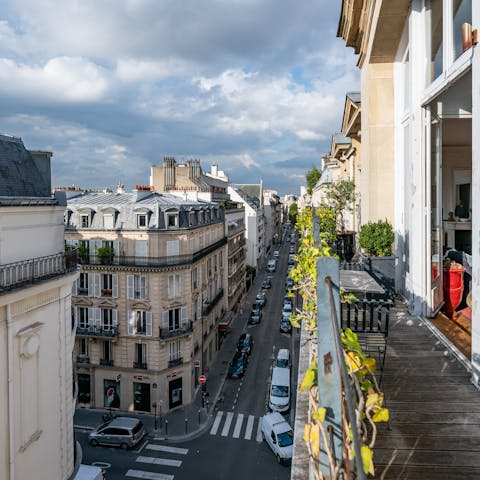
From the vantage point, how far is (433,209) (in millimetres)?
8938

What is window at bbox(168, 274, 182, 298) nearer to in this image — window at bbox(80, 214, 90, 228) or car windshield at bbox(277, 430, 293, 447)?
window at bbox(80, 214, 90, 228)

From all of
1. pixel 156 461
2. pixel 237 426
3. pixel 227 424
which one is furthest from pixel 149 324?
pixel 237 426

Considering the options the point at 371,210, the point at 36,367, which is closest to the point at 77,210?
the point at 36,367

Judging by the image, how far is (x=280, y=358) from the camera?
32.7 meters

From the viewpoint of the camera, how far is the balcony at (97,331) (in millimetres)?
27484

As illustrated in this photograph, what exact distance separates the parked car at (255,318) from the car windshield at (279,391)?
59.2 feet

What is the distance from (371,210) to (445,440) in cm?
940

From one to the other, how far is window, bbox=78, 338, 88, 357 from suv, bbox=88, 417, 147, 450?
540 centimetres

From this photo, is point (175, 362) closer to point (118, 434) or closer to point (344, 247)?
point (118, 434)

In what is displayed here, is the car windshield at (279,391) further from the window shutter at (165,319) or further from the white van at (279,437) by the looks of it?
the window shutter at (165,319)

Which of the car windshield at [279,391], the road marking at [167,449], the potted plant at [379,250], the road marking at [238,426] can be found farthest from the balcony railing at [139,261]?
the potted plant at [379,250]

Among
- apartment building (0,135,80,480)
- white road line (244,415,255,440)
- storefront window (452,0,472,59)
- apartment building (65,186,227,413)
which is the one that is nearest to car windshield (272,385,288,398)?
white road line (244,415,255,440)

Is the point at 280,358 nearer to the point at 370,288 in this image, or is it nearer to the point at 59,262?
the point at 59,262

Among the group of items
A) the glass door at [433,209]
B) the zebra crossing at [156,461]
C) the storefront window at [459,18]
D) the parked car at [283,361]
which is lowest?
the zebra crossing at [156,461]
